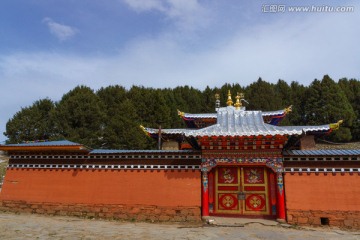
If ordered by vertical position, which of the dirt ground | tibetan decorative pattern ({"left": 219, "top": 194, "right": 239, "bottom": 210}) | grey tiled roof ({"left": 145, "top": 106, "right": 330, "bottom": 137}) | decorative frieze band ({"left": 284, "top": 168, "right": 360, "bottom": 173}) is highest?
grey tiled roof ({"left": 145, "top": 106, "right": 330, "bottom": 137})

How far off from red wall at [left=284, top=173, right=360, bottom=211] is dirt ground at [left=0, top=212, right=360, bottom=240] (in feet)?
3.11

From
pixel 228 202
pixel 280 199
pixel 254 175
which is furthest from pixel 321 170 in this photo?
pixel 228 202

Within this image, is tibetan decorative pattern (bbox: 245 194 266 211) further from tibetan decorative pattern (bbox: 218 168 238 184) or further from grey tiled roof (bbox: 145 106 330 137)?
grey tiled roof (bbox: 145 106 330 137)

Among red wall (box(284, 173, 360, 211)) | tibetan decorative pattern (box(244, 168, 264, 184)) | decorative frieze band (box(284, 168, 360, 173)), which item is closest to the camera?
red wall (box(284, 173, 360, 211))

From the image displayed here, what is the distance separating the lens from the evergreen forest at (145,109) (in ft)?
100

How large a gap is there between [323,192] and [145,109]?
85.8 feet

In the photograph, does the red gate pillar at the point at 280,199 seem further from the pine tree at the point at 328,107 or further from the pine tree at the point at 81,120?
the pine tree at the point at 328,107

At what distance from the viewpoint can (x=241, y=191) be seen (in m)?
11.4

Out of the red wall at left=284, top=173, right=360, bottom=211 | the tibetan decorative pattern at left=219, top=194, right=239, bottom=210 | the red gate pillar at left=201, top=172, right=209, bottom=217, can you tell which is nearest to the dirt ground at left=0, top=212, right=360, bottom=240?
the red gate pillar at left=201, top=172, right=209, bottom=217

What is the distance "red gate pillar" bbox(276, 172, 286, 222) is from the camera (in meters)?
10.5

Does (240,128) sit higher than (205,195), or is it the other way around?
(240,128)

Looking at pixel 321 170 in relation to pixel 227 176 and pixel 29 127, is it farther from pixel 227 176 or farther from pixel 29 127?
pixel 29 127

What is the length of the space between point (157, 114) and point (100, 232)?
2564cm

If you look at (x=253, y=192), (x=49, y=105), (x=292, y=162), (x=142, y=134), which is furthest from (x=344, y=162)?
(x=49, y=105)
